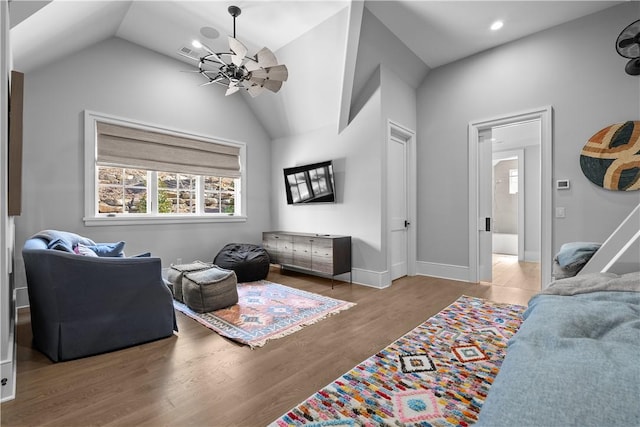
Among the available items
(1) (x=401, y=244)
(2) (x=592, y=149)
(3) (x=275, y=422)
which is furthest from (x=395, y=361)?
(2) (x=592, y=149)

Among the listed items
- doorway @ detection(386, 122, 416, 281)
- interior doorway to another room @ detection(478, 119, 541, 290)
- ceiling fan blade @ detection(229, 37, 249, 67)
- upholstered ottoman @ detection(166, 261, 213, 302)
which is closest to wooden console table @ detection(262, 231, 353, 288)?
doorway @ detection(386, 122, 416, 281)

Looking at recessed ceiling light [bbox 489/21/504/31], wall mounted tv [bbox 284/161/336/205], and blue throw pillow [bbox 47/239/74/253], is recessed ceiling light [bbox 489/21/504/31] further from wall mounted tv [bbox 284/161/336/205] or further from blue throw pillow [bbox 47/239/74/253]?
blue throw pillow [bbox 47/239/74/253]

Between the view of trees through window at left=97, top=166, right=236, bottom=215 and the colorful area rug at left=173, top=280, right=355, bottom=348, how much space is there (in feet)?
6.14

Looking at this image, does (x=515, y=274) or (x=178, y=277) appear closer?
(x=178, y=277)

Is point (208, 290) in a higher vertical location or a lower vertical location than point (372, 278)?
higher

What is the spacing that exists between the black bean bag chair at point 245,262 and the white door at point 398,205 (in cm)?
202

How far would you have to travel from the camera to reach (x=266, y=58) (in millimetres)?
3098

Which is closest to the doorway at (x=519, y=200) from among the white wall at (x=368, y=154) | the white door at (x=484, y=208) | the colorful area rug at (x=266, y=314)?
the white door at (x=484, y=208)

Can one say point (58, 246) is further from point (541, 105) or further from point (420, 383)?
point (541, 105)

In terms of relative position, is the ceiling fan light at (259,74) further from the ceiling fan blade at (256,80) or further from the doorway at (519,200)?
the doorway at (519,200)

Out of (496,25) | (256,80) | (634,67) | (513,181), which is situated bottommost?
(513,181)

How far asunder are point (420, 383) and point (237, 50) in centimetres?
328

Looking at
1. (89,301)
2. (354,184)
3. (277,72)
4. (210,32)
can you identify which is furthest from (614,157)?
(89,301)

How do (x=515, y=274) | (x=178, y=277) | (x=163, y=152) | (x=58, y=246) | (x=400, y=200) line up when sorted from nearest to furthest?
(x=58, y=246), (x=178, y=277), (x=163, y=152), (x=400, y=200), (x=515, y=274)
